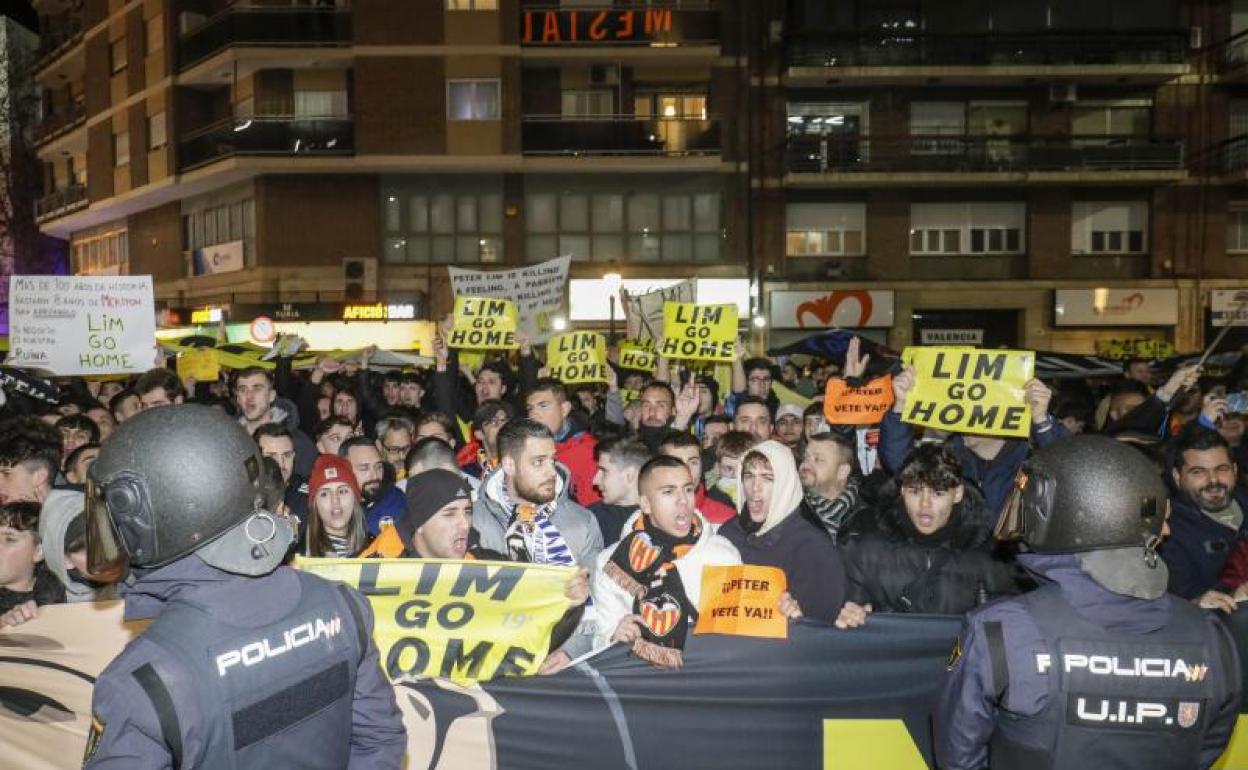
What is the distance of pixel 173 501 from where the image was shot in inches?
96.3

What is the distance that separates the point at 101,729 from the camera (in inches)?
91.0

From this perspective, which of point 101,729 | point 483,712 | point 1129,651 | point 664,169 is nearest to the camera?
point 101,729

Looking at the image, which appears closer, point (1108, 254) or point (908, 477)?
point (908, 477)

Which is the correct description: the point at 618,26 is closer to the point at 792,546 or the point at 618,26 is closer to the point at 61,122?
the point at 61,122

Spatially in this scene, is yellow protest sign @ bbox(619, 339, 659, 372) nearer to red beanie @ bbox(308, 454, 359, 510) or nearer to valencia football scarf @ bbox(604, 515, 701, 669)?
red beanie @ bbox(308, 454, 359, 510)

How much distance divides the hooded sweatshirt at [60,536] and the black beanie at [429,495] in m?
1.45

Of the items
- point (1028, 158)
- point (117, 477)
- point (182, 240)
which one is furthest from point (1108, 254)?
point (117, 477)

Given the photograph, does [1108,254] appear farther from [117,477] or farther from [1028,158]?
[117,477]

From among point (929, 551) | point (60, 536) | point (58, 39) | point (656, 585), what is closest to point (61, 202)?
point (58, 39)

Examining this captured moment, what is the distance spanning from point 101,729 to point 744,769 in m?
2.75

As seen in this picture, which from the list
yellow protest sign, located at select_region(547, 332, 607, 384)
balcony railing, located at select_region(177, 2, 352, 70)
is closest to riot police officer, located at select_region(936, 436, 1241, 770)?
yellow protest sign, located at select_region(547, 332, 607, 384)

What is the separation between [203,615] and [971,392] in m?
5.32

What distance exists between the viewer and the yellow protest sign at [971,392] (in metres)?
6.57

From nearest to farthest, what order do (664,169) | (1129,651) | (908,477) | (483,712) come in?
(1129,651) → (483,712) → (908,477) → (664,169)
